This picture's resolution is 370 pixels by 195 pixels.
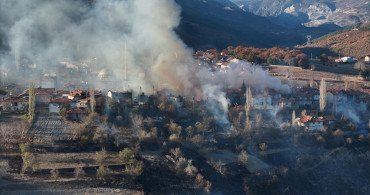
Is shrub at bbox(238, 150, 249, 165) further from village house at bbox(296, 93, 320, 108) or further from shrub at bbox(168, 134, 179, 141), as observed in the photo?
village house at bbox(296, 93, 320, 108)

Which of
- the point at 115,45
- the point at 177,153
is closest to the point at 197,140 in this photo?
the point at 177,153

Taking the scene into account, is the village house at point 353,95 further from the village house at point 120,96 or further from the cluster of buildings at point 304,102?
the village house at point 120,96

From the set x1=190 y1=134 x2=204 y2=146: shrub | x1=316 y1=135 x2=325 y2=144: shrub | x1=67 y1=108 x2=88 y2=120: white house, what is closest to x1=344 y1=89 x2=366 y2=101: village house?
x1=316 y1=135 x2=325 y2=144: shrub

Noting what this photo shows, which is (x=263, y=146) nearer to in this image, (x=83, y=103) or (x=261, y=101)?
(x=261, y=101)

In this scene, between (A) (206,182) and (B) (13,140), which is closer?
(A) (206,182)

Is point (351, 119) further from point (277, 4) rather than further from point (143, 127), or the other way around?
point (277, 4)

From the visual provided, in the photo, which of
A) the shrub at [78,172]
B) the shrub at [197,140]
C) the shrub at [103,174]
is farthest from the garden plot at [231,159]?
the shrub at [78,172]

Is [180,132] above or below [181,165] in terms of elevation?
above

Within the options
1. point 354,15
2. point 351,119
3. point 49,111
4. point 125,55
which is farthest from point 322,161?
point 354,15
